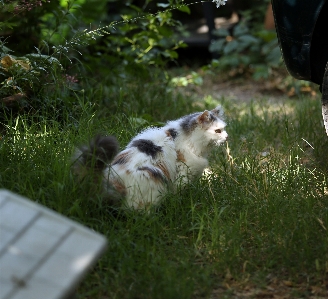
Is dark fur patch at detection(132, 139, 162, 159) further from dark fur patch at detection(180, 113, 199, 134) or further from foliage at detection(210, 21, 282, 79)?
foliage at detection(210, 21, 282, 79)

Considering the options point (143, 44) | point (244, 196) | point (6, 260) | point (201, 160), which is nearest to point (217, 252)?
point (244, 196)

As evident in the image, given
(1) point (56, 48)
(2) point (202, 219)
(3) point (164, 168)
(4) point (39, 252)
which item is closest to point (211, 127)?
(3) point (164, 168)

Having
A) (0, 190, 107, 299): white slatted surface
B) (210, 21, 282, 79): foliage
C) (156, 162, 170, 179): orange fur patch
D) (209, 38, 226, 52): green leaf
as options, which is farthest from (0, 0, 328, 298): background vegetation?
(209, 38, 226, 52): green leaf

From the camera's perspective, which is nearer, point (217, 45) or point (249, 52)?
point (217, 45)

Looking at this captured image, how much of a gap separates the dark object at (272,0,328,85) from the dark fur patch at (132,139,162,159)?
1239mm

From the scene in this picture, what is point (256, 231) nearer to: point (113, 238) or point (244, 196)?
point (244, 196)

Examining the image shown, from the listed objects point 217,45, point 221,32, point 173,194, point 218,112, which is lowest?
point 217,45

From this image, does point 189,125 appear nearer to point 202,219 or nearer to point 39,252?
point 202,219

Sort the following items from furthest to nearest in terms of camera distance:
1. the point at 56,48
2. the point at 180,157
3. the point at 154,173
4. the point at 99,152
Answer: the point at 56,48
the point at 180,157
the point at 154,173
the point at 99,152

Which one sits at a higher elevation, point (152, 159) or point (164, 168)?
point (152, 159)

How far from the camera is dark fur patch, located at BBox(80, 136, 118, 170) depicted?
326 centimetres

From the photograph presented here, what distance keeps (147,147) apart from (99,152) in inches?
18.1

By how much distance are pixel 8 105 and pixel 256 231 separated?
2153mm

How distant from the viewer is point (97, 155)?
330 centimetres
